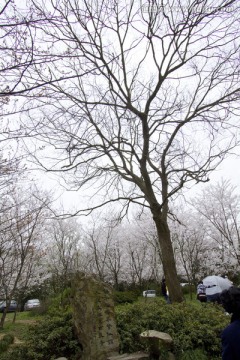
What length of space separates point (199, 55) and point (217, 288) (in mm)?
10460

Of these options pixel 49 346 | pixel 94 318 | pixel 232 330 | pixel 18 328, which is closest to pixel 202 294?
pixel 18 328

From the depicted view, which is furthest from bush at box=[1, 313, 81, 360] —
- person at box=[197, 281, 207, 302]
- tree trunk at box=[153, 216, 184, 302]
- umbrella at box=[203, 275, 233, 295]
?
person at box=[197, 281, 207, 302]

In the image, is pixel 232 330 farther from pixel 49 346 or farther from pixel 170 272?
pixel 170 272

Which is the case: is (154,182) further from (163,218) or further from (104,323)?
(104,323)

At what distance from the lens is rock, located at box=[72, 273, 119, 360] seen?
5770mm

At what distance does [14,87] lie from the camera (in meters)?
2.86

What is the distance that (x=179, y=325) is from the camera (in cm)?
614

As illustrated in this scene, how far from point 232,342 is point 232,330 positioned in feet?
0.29

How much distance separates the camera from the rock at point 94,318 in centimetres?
577

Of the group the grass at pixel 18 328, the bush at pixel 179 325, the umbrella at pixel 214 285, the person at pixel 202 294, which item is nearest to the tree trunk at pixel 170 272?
the bush at pixel 179 325

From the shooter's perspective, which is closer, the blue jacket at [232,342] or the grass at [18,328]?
the blue jacket at [232,342]

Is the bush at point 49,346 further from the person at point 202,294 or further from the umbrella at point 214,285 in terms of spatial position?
the person at point 202,294

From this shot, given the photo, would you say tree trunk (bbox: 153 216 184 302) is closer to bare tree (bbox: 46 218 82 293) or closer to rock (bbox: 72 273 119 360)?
rock (bbox: 72 273 119 360)

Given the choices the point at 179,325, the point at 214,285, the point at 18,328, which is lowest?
the point at 179,325
